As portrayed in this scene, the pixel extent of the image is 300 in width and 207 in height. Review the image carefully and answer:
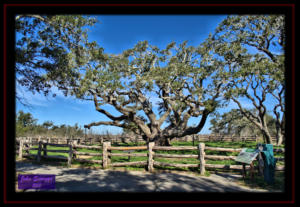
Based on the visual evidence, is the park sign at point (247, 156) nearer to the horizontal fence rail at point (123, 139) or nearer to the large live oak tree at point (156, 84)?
the large live oak tree at point (156, 84)

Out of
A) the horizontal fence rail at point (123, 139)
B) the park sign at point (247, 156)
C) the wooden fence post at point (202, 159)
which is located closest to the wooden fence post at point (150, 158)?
the wooden fence post at point (202, 159)

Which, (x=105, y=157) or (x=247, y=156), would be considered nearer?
(x=247, y=156)

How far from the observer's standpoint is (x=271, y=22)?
34.7ft

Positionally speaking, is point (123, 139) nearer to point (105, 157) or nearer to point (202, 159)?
point (105, 157)

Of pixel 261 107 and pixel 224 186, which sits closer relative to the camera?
pixel 224 186

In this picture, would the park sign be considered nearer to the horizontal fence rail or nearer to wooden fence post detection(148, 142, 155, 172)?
A: wooden fence post detection(148, 142, 155, 172)

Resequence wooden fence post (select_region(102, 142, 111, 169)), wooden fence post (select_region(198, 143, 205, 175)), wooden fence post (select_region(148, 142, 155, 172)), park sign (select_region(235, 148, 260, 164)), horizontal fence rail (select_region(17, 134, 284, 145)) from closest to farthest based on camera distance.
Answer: park sign (select_region(235, 148, 260, 164)) → wooden fence post (select_region(198, 143, 205, 175)) → wooden fence post (select_region(148, 142, 155, 172)) → wooden fence post (select_region(102, 142, 111, 169)) → horizontal fence rail (select_region(17, 134, 284, 145))

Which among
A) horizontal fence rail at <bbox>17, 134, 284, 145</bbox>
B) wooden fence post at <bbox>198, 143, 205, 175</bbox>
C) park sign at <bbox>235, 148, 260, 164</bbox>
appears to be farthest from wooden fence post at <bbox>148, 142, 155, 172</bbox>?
horizontal fence rail at <bbox>17, 134, 284, 145</bbox>

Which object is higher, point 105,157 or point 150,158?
point 150,158

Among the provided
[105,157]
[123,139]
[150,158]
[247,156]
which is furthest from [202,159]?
[123,139]

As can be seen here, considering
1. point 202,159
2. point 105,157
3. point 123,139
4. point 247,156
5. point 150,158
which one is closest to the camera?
point 247,156
